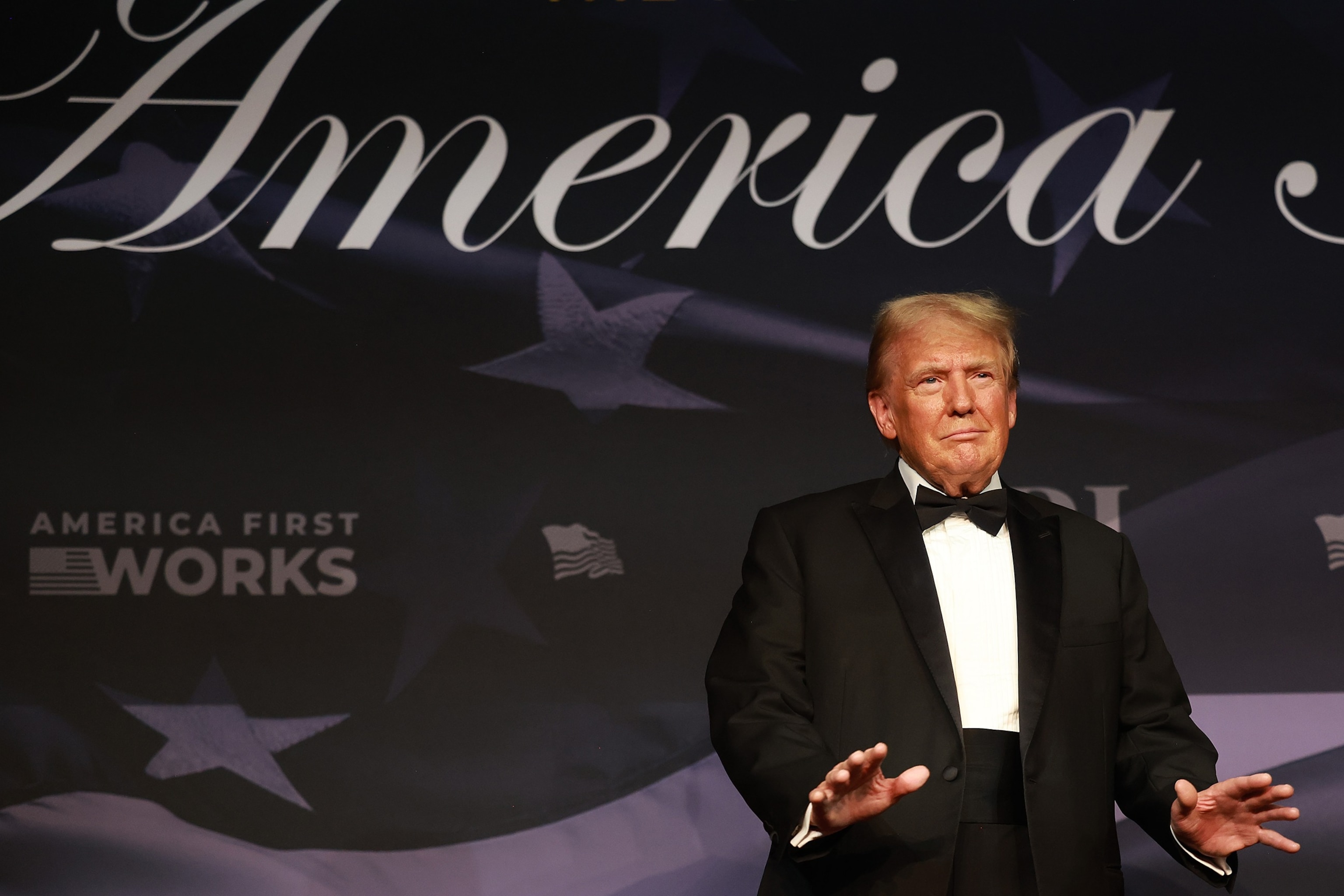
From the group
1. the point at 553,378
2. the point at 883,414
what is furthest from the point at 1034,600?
the point at 553,378

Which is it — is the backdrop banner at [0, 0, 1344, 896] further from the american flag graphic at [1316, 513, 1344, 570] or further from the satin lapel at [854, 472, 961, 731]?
the satin lapel at [854, 472, 961, 731]

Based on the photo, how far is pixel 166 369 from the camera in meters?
3.54

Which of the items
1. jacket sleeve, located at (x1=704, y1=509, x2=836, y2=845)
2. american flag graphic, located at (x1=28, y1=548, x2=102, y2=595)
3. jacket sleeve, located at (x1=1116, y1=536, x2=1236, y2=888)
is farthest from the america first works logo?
jacket sleeve, located at (x1=1116, y1=536, x2=1236, y2=888)

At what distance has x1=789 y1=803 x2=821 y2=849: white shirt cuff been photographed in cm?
189

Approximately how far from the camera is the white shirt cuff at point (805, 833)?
189 cm

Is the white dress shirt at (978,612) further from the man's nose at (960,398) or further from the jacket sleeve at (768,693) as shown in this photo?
the jacket sleeve at (768,693)

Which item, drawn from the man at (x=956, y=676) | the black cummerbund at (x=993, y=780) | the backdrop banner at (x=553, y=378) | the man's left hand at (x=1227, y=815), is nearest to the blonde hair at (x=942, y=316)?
the man at (x=956, y=676)

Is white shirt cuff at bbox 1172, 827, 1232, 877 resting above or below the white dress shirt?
below

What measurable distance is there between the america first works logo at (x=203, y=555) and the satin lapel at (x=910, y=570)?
1.77 meters

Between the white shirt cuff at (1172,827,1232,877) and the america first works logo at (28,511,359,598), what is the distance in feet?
7.46

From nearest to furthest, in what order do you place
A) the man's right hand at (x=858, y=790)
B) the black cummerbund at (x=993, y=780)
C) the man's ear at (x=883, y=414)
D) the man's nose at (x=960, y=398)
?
the man's right hand at (x=858, y=790), the black cummerbund at (x=993, y=780), the man's nose at (x=960, y=398), the man's ear at (x=883, y=414)

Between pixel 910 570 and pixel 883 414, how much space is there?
0.33 meters

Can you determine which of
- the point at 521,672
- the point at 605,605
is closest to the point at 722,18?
the point at 605,605

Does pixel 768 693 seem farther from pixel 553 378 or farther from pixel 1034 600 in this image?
pixel 553 378
